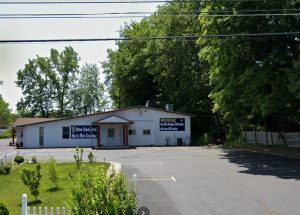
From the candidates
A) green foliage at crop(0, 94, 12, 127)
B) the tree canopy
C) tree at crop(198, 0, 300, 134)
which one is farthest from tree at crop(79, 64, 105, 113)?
tree at crop(198, 0, 300, 134)

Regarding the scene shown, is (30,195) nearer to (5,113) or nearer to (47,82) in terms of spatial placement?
(47,82)

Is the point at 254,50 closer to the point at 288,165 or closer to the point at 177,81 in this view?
the point at 288,165

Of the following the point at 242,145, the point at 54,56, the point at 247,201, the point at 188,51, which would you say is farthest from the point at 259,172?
the point at 54,56

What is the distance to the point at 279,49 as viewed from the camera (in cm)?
3278

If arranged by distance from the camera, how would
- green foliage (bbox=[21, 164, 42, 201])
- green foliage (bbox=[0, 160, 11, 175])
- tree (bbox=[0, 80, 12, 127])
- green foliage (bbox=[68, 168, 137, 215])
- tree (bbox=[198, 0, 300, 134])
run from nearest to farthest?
green foliage (bbox=[68, 168, 137, 215]) → green foliage (bbox=[21, 164, 42, 201]) → green foliage (bbox=[0, 160, 11, 175]) → tree (bbox=[198, 0, 300, 134]) → tree (bbox=[0, 80, 12, 127])

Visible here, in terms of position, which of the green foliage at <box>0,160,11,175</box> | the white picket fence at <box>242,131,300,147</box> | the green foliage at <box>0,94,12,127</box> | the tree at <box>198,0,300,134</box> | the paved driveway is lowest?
the paved driveway

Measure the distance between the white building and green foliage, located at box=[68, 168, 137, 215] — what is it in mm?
43486

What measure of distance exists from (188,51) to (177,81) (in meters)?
4.72

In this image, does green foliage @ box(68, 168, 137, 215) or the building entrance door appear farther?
the building entrance door

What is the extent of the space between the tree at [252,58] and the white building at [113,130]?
61.4ft

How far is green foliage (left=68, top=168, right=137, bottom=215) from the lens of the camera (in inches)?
313

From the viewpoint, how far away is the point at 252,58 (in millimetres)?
33312

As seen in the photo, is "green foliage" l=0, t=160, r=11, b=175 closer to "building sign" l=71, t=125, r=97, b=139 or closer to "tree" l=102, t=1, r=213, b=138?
"building sign" l=71, t=125, r=97, b=139

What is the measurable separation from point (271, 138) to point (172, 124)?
1367 cm
